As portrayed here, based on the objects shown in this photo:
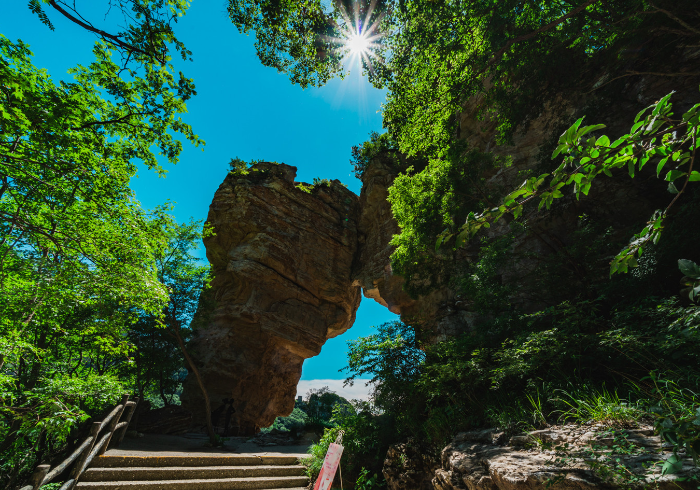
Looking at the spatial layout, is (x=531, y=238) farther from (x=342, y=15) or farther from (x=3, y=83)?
(x=3, y=83)

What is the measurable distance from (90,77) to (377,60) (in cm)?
666

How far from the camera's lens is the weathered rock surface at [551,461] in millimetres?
2082

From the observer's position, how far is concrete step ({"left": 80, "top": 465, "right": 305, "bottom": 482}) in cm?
468

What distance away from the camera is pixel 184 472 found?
5102 millimetres

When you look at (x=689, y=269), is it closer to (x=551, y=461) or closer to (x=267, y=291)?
(x=551, y=461)

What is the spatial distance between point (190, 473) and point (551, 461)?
572 centimetres

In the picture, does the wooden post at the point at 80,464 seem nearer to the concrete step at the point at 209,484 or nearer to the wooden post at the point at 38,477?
the concrete step at the point at 209,484

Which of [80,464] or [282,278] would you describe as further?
[282,278]

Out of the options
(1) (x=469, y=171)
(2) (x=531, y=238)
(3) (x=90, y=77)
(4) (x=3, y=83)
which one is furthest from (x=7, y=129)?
(2) (x=531, y=238)

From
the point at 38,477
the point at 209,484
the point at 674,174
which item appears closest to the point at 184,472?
the point at 209,484

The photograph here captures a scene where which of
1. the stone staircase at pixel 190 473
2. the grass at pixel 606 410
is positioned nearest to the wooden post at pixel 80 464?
the stone staircase at pixel 190 473

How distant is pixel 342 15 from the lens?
25.4 feet

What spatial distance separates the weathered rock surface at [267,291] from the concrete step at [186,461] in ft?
29.0

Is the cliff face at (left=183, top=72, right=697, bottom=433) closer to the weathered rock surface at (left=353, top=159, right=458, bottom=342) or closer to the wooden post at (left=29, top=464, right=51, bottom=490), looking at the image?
the weathered rock surface at (left=353, top=159, right=458, bottom=342)
